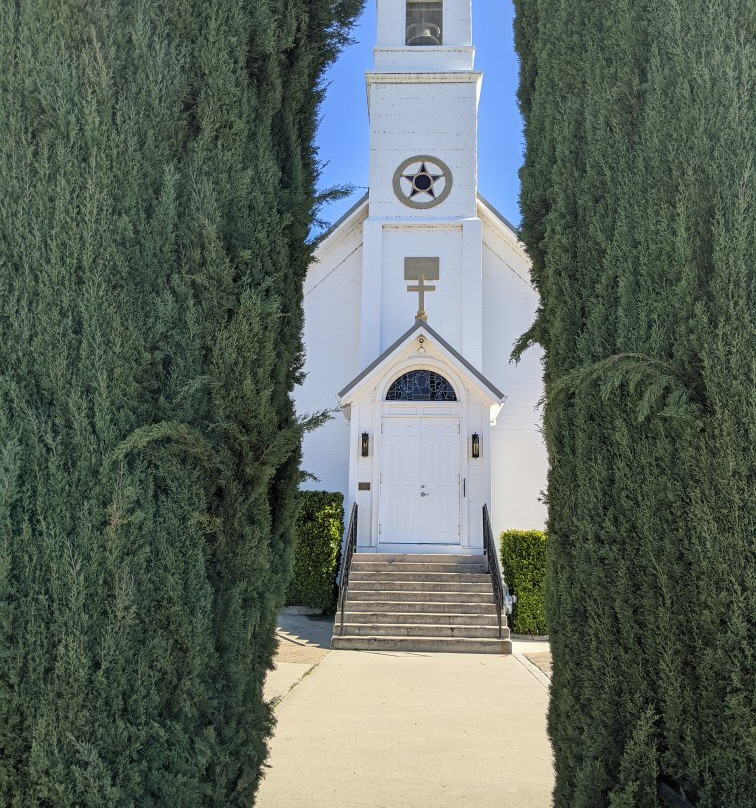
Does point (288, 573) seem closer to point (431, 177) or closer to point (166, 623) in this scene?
point (166, 623)

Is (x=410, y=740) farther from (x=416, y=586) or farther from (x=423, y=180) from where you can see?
(x=423, y=180)

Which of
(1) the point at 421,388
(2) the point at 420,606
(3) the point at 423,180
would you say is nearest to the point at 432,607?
(2) the point at 420,606

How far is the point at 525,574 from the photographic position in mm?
12492

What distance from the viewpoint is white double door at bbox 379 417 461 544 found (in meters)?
13.3

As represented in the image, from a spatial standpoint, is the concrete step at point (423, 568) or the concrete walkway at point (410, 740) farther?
the concrete step at point (423, 568)

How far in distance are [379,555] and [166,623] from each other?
9.67 m

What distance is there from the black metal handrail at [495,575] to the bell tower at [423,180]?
3629 mm

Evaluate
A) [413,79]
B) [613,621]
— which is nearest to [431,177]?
[413,79]

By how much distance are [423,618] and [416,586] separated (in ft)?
2.91

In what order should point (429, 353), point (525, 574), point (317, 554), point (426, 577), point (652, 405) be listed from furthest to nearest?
point (429, 353) → point (317, 554) → point (525, 574) → point (426, 577) → point (652, 405)

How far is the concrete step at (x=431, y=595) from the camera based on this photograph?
11391 millimetres

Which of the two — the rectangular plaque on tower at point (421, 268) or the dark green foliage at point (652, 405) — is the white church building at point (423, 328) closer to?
the rectangular plaque on tower at point (421, 268)

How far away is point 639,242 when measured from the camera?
3.32 meters

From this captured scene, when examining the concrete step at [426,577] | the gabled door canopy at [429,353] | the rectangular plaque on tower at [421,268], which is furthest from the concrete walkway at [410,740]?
the rectangular plaque on tower at [421,268]
